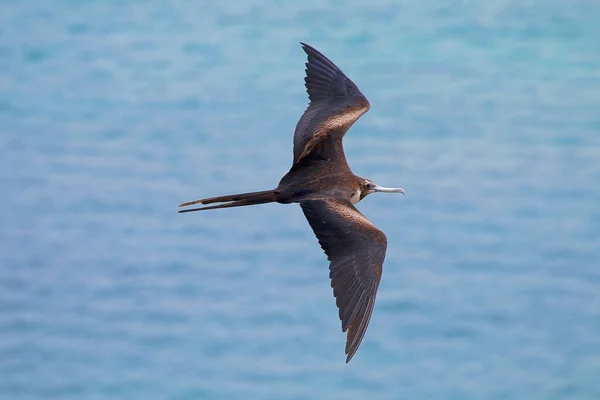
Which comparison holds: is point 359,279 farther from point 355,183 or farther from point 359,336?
point 355,183

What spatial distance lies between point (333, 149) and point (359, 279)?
52.6 inches

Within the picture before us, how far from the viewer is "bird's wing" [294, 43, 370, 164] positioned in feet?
28.9

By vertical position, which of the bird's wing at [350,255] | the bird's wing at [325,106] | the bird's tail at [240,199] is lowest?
the bird's wing at [350,255]

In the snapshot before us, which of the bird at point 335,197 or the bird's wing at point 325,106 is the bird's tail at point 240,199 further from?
the bird's wing at point 325,106

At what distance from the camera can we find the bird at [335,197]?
7.64 meters

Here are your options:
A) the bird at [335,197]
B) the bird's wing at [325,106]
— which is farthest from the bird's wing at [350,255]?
the bird's wing at [325,106]

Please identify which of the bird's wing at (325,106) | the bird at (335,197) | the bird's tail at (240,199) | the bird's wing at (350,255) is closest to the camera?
the bird's wing at (350,255)

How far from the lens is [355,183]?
859 cm

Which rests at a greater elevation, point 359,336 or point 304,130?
point 304,130

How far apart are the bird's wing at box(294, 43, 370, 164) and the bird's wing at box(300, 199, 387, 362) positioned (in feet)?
2.50

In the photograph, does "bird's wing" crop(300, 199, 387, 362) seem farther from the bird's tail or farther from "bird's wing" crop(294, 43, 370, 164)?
"bird's wing" crop(294, 43, 370, 164)

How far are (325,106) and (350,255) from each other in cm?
163

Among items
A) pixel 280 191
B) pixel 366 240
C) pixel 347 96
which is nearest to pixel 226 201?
pixel 280 191

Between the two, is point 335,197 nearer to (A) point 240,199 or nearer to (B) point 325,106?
(A) point 240,199
